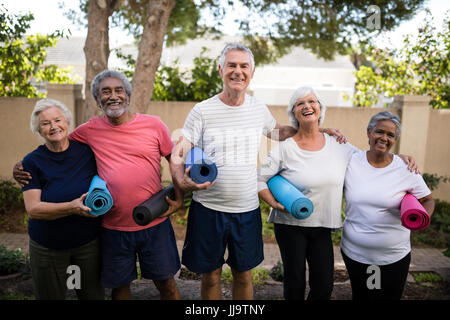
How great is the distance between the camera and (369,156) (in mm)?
2533

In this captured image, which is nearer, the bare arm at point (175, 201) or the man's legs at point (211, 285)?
the bare arm at point (175, 201)

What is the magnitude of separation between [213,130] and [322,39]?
559 centimetres

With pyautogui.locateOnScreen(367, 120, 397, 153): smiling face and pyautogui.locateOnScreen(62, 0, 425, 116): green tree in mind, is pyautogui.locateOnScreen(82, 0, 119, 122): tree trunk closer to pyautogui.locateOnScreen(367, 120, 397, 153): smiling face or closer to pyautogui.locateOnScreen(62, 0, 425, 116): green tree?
pyautogui.locateOnScreen(62, 0, 425, 116): green tree

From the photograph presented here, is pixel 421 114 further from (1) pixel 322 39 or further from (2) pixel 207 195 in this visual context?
(2) pixel 207 195

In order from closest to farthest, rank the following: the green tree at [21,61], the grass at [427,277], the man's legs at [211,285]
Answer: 1. the man's legs at [211,285]
2. the grass at [427,277]
3. the green tree at [21,61]

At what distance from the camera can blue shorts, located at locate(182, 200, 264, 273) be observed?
8.30ft

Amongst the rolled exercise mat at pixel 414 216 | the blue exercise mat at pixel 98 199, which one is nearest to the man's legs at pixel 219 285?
the blue exercise mat at pixel 98 199

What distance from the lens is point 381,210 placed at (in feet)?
7.84

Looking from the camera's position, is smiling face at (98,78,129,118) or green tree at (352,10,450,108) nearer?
smiling face at (98,78,129,118)

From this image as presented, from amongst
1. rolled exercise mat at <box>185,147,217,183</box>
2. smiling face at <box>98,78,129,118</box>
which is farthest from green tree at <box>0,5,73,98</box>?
rolled exercise mat at <box>185,147,217,183</box>

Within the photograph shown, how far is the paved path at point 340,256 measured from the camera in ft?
14.3

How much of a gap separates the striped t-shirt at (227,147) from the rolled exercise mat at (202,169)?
7.8 inches

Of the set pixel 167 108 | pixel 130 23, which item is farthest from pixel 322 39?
pixel 130 23

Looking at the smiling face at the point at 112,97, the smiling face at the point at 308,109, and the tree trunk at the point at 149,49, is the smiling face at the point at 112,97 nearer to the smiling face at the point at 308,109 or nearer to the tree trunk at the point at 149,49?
the smiling face at the point at 308,109
